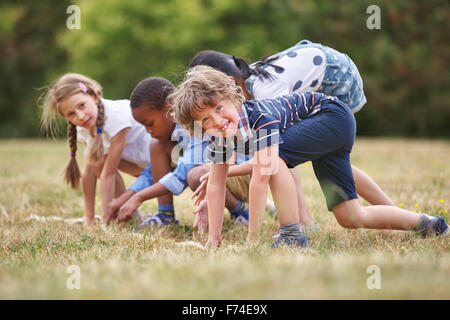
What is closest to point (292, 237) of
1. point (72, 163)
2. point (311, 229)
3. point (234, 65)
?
point (311, 229)

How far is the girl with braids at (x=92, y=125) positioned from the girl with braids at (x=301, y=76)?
2.89 feet

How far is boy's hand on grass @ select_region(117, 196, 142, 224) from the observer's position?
3.57m

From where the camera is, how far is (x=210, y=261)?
219cm

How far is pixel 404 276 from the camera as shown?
1.86 metres

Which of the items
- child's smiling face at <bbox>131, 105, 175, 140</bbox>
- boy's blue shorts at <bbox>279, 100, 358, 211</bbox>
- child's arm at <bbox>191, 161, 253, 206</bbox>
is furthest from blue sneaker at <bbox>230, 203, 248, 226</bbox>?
boy's blue shorts at <bbox>279, 100, 358, 211</bbox>

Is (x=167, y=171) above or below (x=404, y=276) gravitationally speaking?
above

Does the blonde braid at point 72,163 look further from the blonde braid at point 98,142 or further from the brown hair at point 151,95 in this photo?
the brown hair at point 151,95

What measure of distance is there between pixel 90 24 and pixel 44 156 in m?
11.7

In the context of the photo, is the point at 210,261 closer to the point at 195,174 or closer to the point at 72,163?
the point at 195,174

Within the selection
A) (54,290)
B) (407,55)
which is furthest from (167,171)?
(407,55)

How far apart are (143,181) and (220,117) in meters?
1.60

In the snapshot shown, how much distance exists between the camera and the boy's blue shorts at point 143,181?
3986mm

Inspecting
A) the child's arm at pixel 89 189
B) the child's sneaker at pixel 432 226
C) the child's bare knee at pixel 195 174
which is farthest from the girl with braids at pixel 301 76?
the child's arm at pixel 89 189
